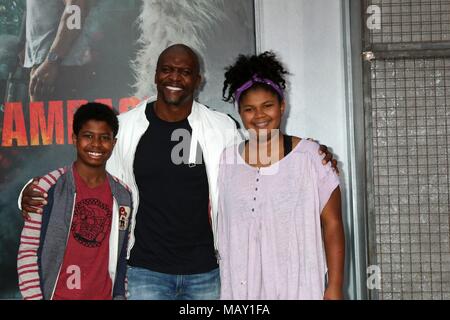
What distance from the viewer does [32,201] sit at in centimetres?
246

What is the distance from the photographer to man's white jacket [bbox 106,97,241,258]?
102 inches

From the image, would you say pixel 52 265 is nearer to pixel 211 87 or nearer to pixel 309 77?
pixel 211 87

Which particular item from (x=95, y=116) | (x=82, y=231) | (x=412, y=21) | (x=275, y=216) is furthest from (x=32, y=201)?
(x=412, y=21)

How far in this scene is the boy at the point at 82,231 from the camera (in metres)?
2.46

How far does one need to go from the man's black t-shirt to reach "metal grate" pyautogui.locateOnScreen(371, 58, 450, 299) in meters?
1.18

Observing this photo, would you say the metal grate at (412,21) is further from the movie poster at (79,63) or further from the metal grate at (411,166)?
the movie poster at (79,63)

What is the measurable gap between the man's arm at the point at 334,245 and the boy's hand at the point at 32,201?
114 centimetres

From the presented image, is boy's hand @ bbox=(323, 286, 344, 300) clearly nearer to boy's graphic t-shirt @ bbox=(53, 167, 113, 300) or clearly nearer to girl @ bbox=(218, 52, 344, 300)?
girl @ bbox=(218, 52, 344, 300)

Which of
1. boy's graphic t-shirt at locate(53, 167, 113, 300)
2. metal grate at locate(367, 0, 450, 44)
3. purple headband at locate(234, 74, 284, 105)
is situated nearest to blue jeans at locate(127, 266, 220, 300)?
boy's graphic t-shirt at locate(53, 167, 113, 300)

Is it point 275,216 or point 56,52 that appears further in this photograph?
point 56,52

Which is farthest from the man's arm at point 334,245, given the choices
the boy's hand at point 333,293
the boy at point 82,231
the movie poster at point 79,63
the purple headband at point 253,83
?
the movie poster at point 79,63

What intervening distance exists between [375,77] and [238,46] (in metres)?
0.78

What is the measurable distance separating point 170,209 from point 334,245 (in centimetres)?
69

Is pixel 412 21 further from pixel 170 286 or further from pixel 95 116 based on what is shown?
pixel 170 286
